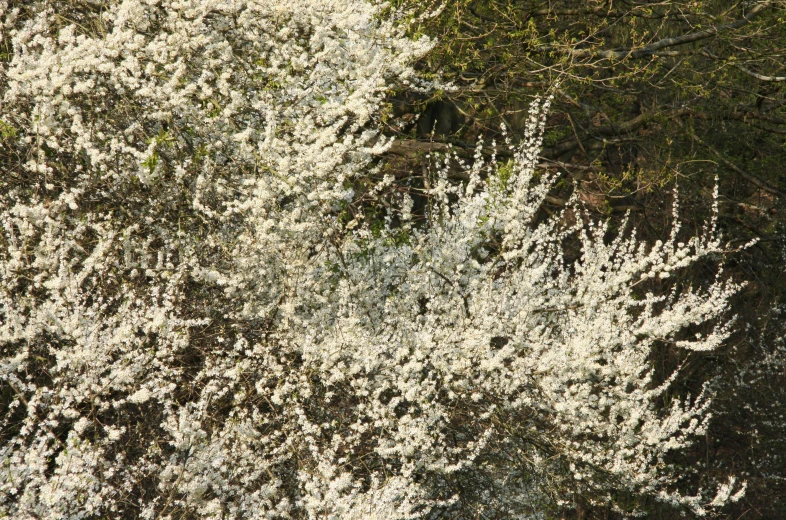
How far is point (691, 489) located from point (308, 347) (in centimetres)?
776

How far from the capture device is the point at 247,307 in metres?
5.01

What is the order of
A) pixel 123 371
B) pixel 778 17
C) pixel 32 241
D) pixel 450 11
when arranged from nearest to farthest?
1. pixel 123 371
2. pixel 32 241
3. pixel 450 11
4. pixel 778 17

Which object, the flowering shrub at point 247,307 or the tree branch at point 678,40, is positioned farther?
the tree branch at point 678,40

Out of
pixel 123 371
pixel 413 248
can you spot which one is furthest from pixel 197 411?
pixel 413 248

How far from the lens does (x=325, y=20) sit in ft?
18.0

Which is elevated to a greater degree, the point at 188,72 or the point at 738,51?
the point at 188,72

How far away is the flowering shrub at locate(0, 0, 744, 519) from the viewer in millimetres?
4578

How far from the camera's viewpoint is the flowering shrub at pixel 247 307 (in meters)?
4.58

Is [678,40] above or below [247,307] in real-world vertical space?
above

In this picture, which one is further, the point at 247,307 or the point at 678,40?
the point at 678,40

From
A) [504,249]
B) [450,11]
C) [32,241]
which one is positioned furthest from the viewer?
[450,11]

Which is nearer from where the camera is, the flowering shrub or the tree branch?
the flowering shrub

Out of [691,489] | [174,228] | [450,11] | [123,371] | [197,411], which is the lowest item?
[691,489]

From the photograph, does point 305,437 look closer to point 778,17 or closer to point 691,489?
point 778,17
